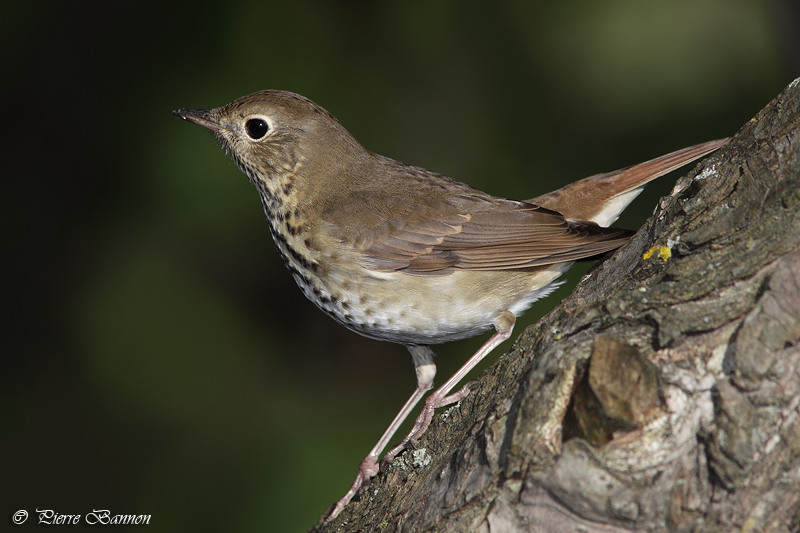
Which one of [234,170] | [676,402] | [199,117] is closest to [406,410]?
[234,170]

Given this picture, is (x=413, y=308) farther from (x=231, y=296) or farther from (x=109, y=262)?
(x=109, y=262)

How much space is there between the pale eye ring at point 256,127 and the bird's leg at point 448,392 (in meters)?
1.48

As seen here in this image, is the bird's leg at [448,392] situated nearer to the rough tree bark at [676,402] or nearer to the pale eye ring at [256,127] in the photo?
the rough tree bark at [676,402]

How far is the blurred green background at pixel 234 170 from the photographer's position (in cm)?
403

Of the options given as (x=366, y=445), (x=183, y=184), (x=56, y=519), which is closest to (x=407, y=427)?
(x=366, y=445)

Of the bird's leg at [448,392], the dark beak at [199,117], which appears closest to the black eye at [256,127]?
the dark beak at [199,117]

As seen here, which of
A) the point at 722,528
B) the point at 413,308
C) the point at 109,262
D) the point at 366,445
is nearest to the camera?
the point at 722,528

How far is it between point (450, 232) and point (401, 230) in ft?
0.77

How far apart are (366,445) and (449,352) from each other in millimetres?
735

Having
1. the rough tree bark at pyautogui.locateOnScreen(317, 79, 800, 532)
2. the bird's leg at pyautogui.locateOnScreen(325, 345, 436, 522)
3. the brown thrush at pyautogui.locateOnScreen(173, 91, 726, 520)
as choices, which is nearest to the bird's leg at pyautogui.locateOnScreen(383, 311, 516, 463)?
the brown thrush at pyautogui.locateOnScreen(173, 91, 726, 520)

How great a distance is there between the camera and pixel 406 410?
12.9 ft

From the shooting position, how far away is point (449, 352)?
4375mm

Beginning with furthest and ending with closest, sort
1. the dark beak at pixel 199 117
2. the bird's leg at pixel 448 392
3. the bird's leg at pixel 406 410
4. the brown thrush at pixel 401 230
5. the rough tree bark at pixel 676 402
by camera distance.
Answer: the dark beak at pixel 199 117
the bird's leg at pixel 406 410
the brown thrush at pixel 401 230
the bird's leg at pixel 448 392
the rough tree bark at pixel 676 402

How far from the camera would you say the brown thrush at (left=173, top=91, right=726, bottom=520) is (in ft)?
11.4
